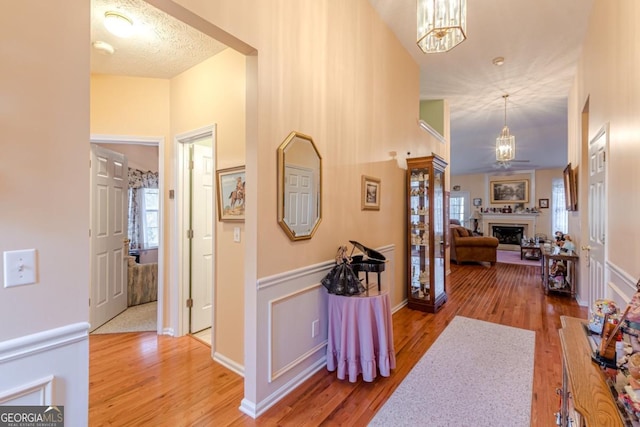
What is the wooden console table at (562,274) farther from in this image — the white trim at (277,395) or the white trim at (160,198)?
the white trim at (160,198)

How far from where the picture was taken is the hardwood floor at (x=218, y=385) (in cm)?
190

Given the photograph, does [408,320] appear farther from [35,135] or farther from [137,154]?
[137,154]

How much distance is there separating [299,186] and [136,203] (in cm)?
476

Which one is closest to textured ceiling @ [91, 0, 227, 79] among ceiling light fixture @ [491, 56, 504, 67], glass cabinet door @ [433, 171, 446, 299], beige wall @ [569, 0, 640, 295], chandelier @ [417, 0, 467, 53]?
chandelier @ [417, 0, 467, 53]

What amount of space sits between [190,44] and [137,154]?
12.8 ft

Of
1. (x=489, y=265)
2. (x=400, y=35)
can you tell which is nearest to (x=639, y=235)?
(x=400, y=35)

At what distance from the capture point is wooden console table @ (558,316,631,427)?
863 mm

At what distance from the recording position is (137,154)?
5.63m

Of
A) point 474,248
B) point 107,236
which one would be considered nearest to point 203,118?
point 107,236

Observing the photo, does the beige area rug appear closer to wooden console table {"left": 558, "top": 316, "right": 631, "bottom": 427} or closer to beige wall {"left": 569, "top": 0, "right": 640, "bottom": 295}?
wooden console table {"left": 558, "top": 316, "right": 631, "bottom": 427}

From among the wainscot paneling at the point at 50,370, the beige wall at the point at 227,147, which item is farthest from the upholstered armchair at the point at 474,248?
the wainscot paneling at the point at 50,370

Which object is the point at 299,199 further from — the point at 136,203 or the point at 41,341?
the point at 136,203

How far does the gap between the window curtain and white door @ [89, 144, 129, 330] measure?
64.2 inches

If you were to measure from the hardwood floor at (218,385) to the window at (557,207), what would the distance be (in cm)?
845
